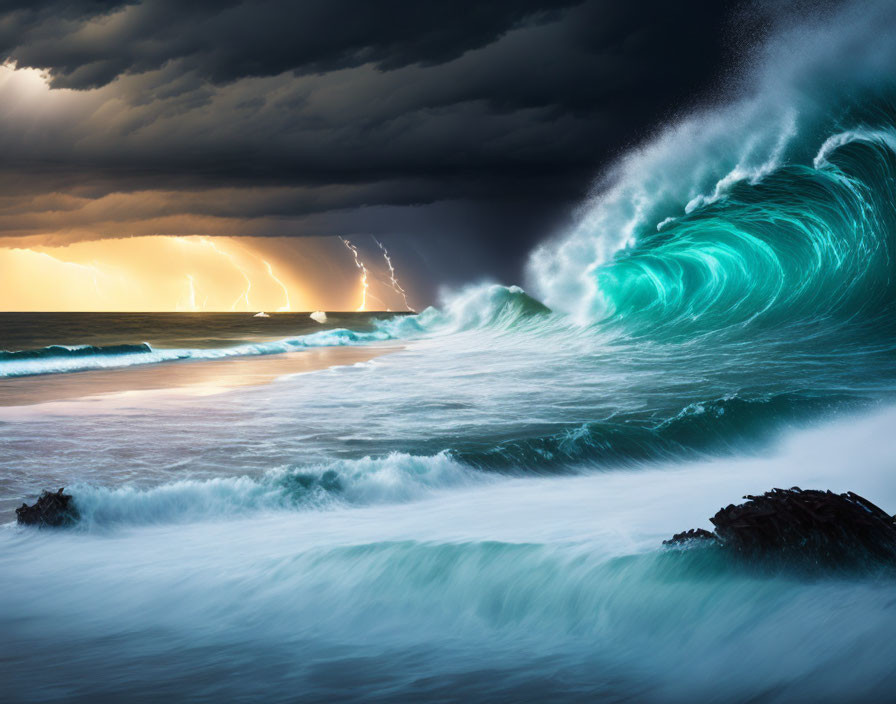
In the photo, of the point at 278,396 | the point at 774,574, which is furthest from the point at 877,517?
the point at 278,396

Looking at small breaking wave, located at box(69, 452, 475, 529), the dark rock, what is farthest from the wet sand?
the dark rock

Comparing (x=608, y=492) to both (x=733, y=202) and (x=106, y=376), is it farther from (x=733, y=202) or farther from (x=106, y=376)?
(x=733, y=202)

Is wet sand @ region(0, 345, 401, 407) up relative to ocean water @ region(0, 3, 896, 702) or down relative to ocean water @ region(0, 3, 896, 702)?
up

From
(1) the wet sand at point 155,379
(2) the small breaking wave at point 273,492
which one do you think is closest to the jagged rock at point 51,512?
(2) the small breaking wave at point 273,492

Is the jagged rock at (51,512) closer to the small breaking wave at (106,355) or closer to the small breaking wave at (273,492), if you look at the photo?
the small breaking wave at (273,492)

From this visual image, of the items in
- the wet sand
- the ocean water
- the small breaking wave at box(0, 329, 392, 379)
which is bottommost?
the ocean water

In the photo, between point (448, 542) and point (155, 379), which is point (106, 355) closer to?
point (155, 379)

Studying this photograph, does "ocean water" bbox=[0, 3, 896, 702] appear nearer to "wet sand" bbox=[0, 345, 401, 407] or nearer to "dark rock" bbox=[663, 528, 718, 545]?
"dark rock" bbox=[663, 528, 718, 545]
